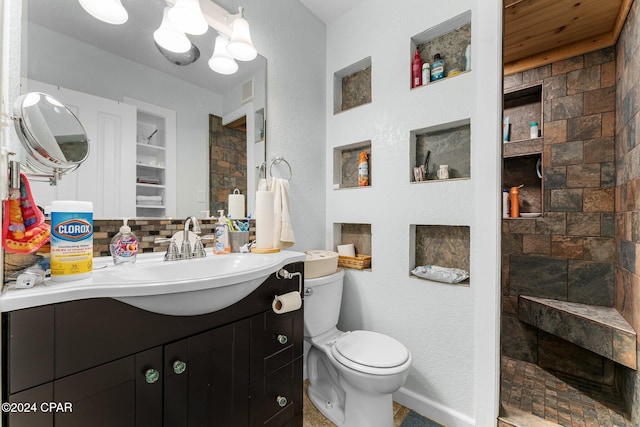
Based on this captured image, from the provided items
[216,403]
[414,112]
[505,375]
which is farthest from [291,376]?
[505,375]

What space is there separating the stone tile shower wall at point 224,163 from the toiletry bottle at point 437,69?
3.57 feet

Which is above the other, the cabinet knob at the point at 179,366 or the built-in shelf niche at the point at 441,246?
→ the built-in shelf niche at the point at 441,246

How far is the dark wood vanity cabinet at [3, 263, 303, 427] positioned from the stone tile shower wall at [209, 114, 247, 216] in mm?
595

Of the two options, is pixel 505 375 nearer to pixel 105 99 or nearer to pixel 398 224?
pixel 398 224

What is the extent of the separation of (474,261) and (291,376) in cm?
99

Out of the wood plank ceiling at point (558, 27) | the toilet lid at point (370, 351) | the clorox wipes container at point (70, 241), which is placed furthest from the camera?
the wood plank ceiling at point (558, 27)

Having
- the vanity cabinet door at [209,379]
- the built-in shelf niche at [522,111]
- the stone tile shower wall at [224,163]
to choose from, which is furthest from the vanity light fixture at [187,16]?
the built-in shelf niche at [522,111]

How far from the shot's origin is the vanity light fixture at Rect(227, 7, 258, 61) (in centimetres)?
130

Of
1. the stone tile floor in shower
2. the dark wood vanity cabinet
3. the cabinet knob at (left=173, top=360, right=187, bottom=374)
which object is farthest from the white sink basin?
the stone tile floor in shower

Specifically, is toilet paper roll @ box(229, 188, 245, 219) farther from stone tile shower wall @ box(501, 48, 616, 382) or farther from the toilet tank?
stone tile shower wall @ box(501, 48, 616, 382)

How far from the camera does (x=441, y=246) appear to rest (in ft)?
5.12

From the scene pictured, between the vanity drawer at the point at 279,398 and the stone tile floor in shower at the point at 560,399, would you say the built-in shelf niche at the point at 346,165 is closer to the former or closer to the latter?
the vanity drawer at the point at 279,398

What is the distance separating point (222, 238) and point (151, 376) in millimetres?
639

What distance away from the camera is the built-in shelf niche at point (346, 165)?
1920mm
